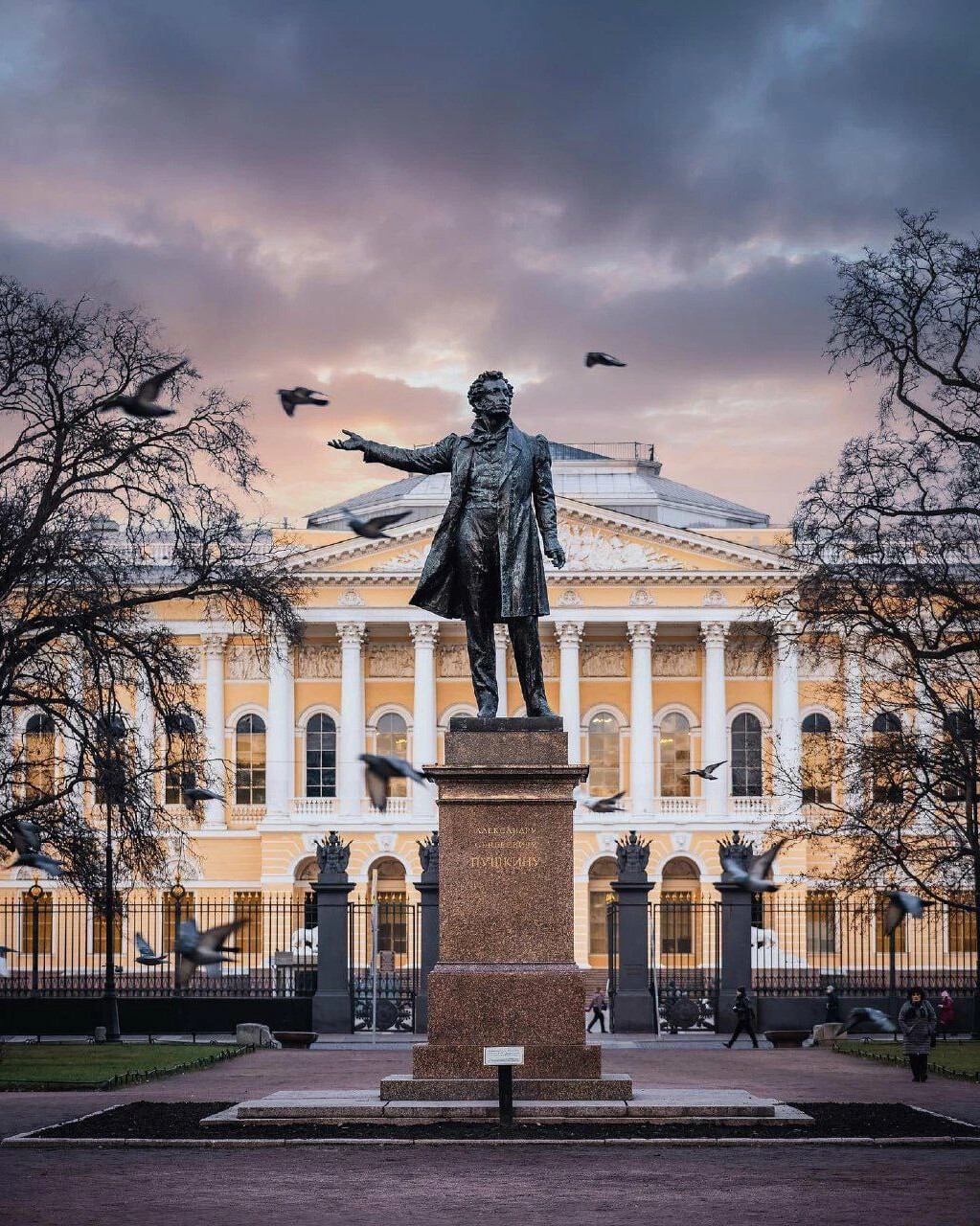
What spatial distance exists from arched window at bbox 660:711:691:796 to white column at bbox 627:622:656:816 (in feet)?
4.28

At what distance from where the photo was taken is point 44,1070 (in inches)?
1064

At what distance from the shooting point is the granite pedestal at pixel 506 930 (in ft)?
53.5

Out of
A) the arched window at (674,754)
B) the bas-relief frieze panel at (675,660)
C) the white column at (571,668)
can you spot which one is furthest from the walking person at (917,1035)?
the bas-relief frieze panel at (675,660)

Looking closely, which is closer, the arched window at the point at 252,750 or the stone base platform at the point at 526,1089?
the stone base platform at the point at 526,1089

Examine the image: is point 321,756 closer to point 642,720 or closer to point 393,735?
point 393,735

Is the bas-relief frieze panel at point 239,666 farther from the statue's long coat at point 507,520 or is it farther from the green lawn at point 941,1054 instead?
the statue's long coat at point 507,520

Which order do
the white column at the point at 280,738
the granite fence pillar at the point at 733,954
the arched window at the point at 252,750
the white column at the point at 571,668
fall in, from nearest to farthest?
the granite fence pillar at the point at 733,954, the white column at the point at 571,668, the white column at the point at 280,738, the arched window at the point at 252,750

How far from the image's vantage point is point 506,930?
1644 centimetres

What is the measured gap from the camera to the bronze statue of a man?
17.4 meters

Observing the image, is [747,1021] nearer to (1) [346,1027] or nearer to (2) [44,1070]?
(1) [346,1027]

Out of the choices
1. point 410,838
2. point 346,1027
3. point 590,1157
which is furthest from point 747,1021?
point 410,838

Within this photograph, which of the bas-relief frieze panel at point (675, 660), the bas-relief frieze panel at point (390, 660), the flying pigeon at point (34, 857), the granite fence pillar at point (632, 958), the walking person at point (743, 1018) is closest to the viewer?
the flying pigeon at point (34, 857)

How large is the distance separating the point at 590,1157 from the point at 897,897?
324cm

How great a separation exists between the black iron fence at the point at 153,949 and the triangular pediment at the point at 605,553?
471 inches
